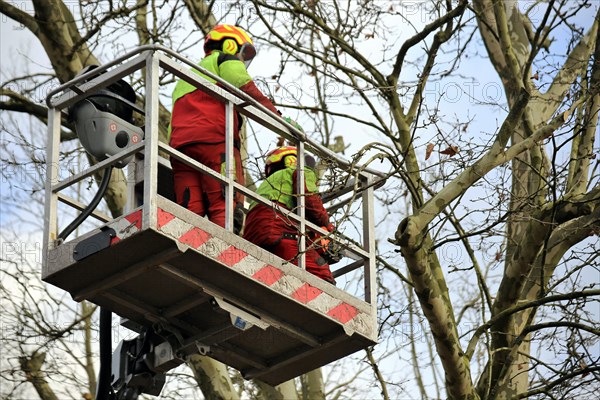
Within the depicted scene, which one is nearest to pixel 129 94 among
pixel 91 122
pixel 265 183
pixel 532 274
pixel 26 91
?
pixel 91 122

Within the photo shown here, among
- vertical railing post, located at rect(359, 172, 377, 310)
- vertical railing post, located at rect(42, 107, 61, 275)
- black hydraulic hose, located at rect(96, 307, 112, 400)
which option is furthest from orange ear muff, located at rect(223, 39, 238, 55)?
black hydraulic hose, located at rect(96, 307, 112, 400)

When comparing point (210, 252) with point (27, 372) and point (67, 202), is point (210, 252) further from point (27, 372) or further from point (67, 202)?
point (27, 372)

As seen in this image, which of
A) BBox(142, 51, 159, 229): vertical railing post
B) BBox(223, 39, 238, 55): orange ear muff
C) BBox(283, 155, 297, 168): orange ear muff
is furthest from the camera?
BBox(283, 155, 297, 168): orange ear muff

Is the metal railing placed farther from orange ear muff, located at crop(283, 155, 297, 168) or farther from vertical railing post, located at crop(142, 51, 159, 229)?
orange ear muff, located at crop(283, 155, 297, 168)

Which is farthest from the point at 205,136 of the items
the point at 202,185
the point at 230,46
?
Answer: the point at 230,46

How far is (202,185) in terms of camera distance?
8961 mm

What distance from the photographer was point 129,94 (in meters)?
9.14

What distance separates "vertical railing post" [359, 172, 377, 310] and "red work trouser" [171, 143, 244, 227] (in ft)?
3.81

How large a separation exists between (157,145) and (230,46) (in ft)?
6.03

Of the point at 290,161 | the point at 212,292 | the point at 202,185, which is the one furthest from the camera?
the point at 290,161

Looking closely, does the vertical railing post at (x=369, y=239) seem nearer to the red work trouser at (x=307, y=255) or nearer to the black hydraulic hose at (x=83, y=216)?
the red work trouser at (x=307, y=255)

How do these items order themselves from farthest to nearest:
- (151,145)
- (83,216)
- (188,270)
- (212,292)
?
(83,216) < (212,292) < (188,270) < (151,145)

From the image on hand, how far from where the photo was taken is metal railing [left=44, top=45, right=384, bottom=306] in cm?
810

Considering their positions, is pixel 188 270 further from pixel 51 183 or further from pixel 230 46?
pixel 230 46
